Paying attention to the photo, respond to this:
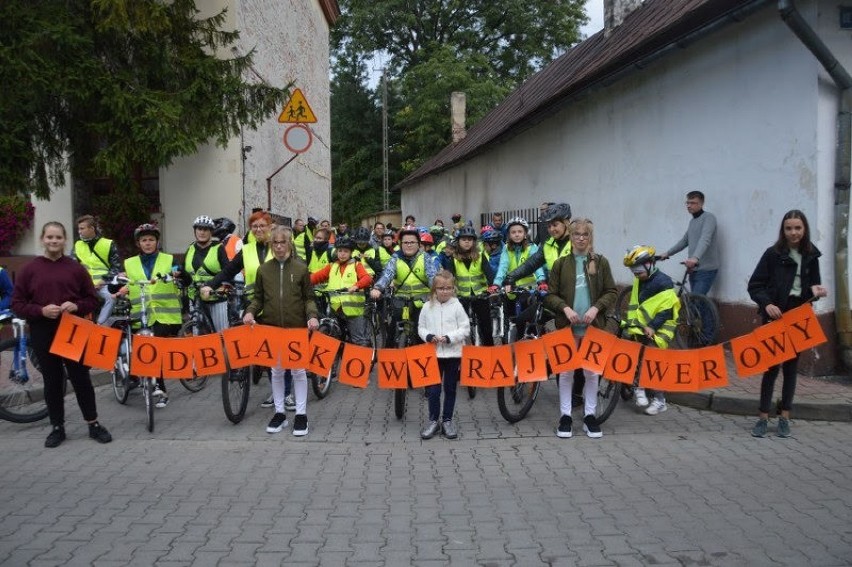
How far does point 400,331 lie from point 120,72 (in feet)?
24.1

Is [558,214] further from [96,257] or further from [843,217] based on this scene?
[96,257]

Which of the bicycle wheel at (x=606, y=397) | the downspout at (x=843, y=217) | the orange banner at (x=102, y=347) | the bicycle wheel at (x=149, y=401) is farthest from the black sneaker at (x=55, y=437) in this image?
the downspout at (x=843, y=217)

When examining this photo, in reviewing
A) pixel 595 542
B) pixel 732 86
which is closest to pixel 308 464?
pixel 595 542

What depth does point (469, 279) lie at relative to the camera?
886cm

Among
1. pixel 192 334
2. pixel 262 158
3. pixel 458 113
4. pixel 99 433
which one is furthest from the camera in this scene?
pixel 458 113

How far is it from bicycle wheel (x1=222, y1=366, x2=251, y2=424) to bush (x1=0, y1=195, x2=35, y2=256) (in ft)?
32.1

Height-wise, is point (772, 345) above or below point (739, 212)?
below

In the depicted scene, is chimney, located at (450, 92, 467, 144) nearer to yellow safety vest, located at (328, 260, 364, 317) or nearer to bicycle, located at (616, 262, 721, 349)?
bicycle, located at (616, 262, 721, 349)

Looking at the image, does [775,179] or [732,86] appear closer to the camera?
[775,179]

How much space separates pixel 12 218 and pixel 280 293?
10455 mm

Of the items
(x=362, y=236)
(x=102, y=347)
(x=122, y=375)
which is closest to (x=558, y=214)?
(x=362, y=236)

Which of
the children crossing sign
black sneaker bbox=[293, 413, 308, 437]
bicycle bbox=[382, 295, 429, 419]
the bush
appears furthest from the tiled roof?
the bush

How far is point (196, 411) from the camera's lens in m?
8.16

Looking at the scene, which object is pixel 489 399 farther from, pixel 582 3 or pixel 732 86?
pixel 582 3
